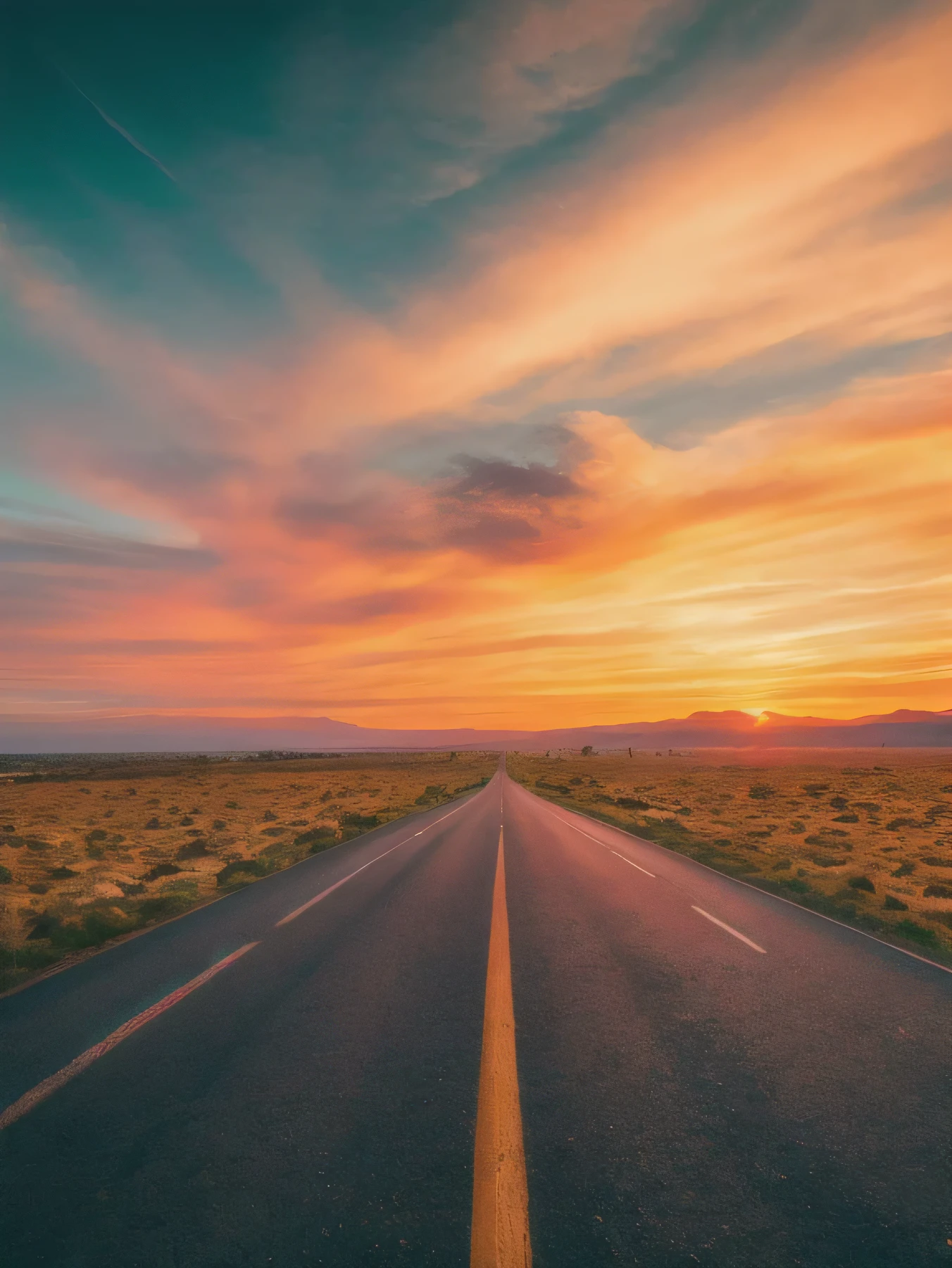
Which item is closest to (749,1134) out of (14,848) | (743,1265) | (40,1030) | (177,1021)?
(743,1265)

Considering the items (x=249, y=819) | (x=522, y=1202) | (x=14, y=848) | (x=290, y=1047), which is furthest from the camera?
(x=249, y=819)

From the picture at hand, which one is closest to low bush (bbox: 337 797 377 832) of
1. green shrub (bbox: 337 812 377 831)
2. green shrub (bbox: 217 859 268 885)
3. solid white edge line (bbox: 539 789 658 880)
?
green shrub (bbox: 337 812 377 831)

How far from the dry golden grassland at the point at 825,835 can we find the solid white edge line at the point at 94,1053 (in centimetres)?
1087

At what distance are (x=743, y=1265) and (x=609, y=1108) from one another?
5.19 ft

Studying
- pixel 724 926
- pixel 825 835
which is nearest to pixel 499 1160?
pixel 724 926

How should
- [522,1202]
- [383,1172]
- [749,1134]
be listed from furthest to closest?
1. [749,1134]
2. [383,1172]
3. [522,1202]

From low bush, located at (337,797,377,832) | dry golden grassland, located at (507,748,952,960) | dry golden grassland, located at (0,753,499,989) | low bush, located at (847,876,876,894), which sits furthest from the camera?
low bush, located at (337,797,377,832)

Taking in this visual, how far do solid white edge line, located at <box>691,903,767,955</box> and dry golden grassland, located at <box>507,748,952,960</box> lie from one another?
9.07 feet

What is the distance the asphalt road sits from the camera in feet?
11.6

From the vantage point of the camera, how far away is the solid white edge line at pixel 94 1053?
4.81 metres

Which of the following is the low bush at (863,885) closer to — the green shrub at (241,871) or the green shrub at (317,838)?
the green shrub at (241,871)

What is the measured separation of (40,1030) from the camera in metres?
6.23

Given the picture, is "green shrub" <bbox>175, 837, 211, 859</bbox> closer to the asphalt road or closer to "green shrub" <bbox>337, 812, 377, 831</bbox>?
"green shrub" <bbox>337, 812, 377, 831</bbox>

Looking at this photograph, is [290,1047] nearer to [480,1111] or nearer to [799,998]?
[480,1111]
